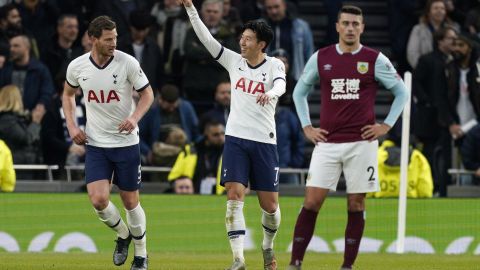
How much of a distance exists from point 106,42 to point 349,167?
2.91 meters

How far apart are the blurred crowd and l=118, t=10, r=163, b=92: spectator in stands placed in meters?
0.02

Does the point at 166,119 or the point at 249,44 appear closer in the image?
the point at 249,44

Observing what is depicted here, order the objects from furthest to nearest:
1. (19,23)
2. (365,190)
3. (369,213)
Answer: (19,23) < (369,213) < (365,190)

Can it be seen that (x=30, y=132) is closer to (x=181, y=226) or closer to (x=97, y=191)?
(x=181, y=226)

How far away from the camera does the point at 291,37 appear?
2414 cm

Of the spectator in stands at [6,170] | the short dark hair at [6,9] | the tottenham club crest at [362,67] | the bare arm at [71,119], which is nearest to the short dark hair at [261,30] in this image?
the tottenham club crest at [362,67]

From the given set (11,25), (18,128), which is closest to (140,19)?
(11,25)

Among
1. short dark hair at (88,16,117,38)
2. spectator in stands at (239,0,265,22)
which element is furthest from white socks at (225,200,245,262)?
spectator in stands at (239,0,265,22)

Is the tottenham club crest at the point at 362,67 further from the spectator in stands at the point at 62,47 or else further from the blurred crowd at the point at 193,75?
the spectator in stands at the point at 62,47

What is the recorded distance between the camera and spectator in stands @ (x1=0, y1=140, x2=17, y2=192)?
20.3m

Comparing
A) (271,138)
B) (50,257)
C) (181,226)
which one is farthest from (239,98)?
(181,226)

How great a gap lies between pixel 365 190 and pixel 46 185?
26.1ft

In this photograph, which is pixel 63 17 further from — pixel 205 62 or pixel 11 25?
pixel 205 62

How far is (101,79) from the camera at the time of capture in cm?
1584
